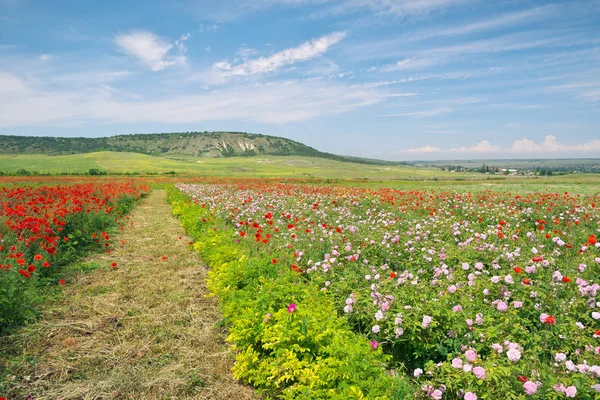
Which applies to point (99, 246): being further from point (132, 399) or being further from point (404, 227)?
point (404, 227)

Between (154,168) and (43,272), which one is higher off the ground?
(154,168)

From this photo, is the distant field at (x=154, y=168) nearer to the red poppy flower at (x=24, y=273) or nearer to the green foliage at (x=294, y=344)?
the green foliage at (x=294, y=344)

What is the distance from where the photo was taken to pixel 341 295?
15.8ft

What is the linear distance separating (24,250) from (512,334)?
8.50 meters

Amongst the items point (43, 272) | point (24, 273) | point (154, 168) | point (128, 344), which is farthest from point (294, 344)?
point (154, 168)

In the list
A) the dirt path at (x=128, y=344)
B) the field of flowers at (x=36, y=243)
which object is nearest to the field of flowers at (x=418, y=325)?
the dirt path at (x=128, y=344)

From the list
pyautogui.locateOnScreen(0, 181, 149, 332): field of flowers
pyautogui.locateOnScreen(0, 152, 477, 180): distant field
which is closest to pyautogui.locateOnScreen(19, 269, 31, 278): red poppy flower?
pyautogui.locateOnScreen(0, 181, 149, 332): field of flowers

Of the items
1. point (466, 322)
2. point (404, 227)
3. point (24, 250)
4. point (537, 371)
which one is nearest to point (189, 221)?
point (24, 250)

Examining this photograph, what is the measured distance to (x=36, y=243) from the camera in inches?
287

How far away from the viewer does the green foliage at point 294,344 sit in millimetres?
2797

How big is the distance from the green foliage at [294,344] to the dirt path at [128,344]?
428 millimetres

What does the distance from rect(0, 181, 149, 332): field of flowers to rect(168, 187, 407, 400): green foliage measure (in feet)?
9.57

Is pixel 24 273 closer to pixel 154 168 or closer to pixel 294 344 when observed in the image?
pixel 294 344

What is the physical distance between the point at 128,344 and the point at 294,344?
101 inches
